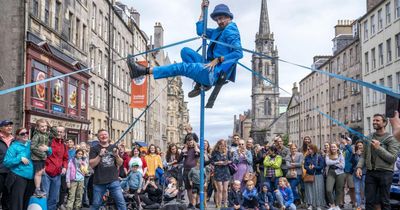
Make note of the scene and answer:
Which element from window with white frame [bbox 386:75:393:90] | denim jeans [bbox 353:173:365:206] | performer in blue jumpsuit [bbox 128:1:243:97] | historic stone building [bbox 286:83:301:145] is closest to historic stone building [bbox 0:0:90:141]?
denim jeans [bbox 353:173:365:206]

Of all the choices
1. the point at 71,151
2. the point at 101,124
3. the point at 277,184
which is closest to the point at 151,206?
the point at 71,151

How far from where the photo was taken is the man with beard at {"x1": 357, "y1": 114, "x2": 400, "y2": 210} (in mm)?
7008

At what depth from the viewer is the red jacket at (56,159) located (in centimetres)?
895

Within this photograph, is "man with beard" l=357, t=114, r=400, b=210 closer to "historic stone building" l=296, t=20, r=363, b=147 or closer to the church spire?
"historic stone building" l=296, t=20, r=363, b=147

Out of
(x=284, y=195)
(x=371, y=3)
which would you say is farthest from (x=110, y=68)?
(x=284, y=195)

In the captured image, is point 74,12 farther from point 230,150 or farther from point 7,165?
point 7,165

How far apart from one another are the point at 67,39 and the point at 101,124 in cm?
924

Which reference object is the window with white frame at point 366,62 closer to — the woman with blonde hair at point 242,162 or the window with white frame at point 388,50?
the window with white frame at point 388,50

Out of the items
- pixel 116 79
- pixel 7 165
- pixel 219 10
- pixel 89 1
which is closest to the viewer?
pixel 219 10

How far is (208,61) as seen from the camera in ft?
20.1

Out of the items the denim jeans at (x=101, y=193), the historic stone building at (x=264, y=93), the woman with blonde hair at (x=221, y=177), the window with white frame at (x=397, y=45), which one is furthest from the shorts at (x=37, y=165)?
the historic stone building at (x=264, y=93)

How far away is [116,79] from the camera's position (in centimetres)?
3781

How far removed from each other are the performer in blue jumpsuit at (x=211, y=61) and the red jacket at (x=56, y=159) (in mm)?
3929

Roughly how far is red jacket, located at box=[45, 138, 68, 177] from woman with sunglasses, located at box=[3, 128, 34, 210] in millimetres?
767
